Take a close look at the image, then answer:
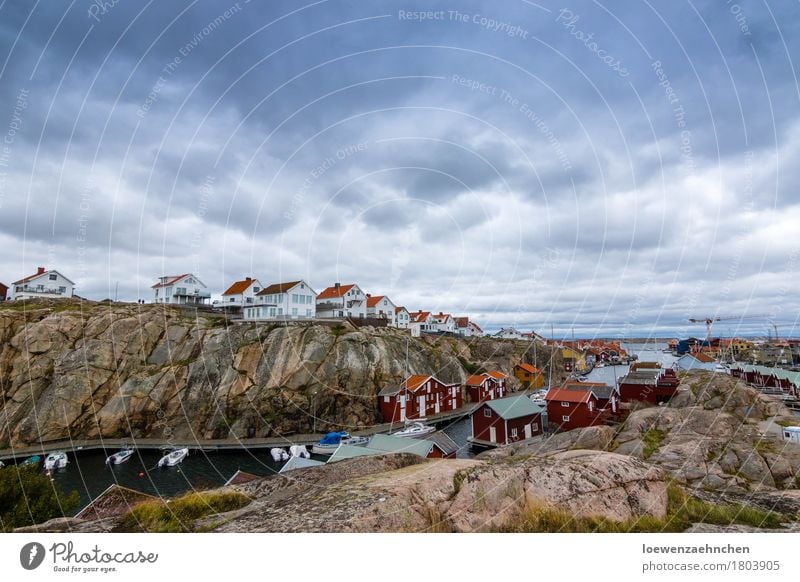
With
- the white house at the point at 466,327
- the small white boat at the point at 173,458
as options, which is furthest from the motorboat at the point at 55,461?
the white house at the point at 466,327

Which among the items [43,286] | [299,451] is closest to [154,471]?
[299,451]

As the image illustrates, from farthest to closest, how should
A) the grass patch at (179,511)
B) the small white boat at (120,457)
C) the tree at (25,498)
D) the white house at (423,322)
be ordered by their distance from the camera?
the white house at (423,322)
the small white boat at (120,457)
the tree at (25,498)
the grass patch at (179,511)

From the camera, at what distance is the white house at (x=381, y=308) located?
6938cm

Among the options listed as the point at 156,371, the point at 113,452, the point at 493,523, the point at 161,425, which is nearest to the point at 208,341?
the point at 156,371

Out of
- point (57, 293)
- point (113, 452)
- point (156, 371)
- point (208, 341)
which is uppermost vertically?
point (57, 293)

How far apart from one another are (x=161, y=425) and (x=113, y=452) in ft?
15.1

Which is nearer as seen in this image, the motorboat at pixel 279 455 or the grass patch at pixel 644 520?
the grass patch at pixel 644 520

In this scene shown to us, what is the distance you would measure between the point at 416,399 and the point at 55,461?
110ft

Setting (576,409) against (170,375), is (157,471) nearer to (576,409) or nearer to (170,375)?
(170,375)

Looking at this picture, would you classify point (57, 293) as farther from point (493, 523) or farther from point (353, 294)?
point (493, 523)

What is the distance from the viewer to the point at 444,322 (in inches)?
3356

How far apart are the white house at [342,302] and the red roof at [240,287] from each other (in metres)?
12.6

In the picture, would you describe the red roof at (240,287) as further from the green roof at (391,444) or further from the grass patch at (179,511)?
the grass patch at (179,511)

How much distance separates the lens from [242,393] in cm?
3959
